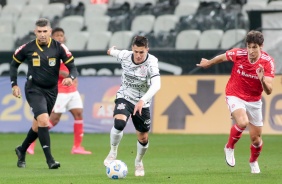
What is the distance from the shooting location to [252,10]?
77.1 feet

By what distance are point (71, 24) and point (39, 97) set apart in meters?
11.5

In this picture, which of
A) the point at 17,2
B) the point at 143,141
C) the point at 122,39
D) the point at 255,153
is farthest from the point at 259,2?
the point at 143,141

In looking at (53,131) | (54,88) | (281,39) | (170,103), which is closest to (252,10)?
(281,39)

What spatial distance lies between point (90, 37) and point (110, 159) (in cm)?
1276

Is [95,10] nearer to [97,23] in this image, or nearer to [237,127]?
[97,23]

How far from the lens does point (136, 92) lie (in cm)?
1328

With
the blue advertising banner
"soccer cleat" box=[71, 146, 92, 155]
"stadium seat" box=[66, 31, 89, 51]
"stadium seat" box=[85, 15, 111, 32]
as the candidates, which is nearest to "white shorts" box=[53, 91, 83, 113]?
"soccer cleat" box=[71, 146, 92, 155]

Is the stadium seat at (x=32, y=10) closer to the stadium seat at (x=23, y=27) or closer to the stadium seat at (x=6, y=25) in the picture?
the stadium seat at (x=23, y=27)

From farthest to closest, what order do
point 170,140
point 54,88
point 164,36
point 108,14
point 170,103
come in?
point 108,14 < point 164,36 < point 170,103 < point 170,140 < point 54,88

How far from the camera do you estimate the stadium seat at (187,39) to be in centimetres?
2411

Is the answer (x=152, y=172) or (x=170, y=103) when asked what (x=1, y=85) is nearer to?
(x=170, y=103)

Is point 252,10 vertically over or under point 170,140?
over

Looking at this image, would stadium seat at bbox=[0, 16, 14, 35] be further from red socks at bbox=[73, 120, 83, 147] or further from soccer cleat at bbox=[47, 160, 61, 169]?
soccer cleat at bbox=[47, 160, 61, 169]

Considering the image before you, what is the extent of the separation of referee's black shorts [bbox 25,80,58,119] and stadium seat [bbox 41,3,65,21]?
38.4ft
